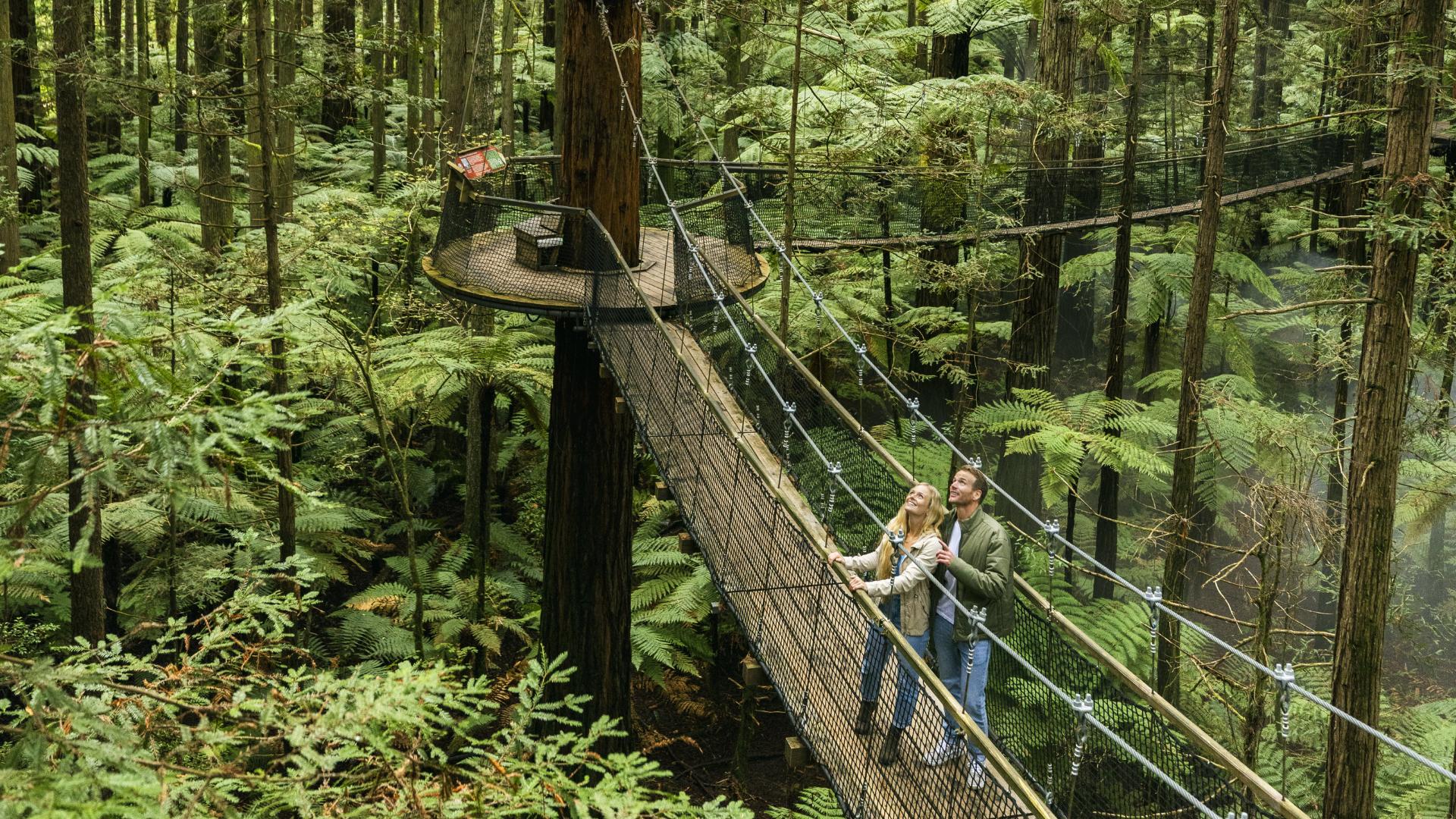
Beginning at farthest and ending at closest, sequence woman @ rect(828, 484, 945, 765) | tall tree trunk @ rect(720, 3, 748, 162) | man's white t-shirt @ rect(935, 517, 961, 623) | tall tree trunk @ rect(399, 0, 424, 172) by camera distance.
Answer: tall tree trunk @ rect(720, 3, 748, 162)
tall tree trunk @ rect(399, 0, 424, 172)
man's white t-shirt @ rect(935, 517, 961, 623)
woman @ rect(828, 484, 945, 765)

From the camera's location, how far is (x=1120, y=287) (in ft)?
34.3

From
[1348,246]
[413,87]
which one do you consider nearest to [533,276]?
[413,87]

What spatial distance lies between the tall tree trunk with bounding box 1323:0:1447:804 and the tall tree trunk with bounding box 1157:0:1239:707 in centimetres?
178

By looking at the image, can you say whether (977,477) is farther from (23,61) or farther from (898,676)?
(23,61)

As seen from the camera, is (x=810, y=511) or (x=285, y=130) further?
(x=285, y=130)

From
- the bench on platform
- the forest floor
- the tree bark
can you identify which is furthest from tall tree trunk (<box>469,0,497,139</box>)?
the forest floor

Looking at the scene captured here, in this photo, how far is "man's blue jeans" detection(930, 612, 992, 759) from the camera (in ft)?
13.5

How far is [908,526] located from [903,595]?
26 cm

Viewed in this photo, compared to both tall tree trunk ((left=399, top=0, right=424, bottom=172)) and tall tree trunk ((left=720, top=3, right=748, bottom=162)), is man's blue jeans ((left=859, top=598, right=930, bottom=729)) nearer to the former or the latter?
tall tree trunk ((left=399, top=0, right=424, bottom=172))

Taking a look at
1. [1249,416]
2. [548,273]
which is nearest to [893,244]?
[1249,416]

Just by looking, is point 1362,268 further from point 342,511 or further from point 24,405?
point 342,511

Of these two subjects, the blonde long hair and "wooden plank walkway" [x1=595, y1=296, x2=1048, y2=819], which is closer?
"wooden plank walkway" [x1=595, y1=296, x2=1048, y2=819]

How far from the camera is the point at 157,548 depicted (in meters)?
8.29

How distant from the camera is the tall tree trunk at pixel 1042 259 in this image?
9836mm
